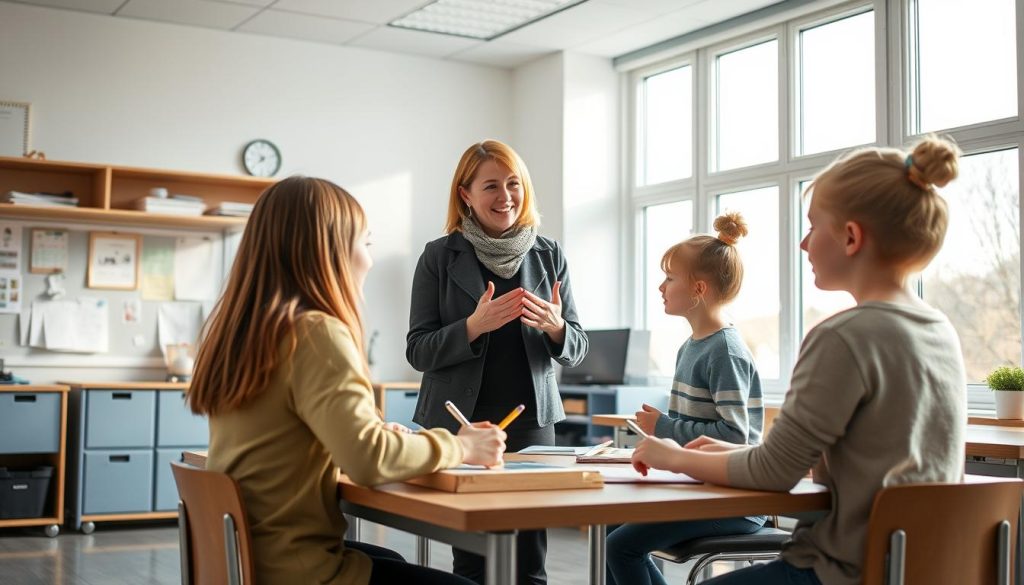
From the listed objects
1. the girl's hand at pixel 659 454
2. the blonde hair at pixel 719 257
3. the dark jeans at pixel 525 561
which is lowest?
the dark jeans at pixel 525 561

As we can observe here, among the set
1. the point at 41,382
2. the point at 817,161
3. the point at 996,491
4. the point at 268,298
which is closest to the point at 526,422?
the point at 268,298

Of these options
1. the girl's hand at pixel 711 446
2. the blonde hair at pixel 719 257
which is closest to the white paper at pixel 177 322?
the blonde hair at pixel 719 257

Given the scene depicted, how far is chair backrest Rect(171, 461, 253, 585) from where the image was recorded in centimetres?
158

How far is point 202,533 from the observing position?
5.68 ft

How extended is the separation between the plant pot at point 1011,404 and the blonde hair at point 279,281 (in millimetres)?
2827

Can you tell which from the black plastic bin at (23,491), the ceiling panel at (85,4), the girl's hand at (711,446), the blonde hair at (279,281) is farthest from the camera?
the ceiling panel at (85,4)

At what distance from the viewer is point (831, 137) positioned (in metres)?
5.37

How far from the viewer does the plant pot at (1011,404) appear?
3.77m

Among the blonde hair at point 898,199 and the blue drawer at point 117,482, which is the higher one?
the blonde hair at point 898,199

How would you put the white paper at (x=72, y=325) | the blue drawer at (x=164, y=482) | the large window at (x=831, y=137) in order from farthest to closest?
1. the white paper at (x=72, y=325)
2. the blue drawer at (x=164, y=482)
3. the large window at (x=831, y=137)

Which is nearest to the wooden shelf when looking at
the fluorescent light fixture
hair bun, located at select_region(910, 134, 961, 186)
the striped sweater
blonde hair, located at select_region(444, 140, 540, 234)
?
the fluorescent light fixture

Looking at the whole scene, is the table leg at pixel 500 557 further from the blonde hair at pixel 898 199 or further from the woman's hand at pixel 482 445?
the blonde hair at pixel 898 199

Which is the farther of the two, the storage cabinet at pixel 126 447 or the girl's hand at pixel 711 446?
the storage cabinet at pixel 126 447

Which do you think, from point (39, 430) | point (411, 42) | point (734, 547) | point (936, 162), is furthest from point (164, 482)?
point (936, 162)
